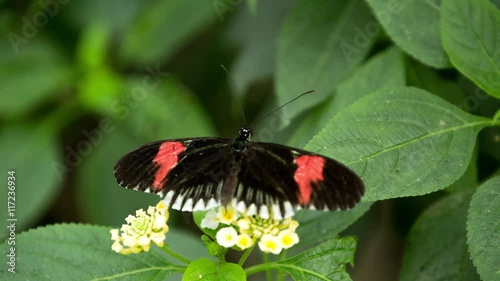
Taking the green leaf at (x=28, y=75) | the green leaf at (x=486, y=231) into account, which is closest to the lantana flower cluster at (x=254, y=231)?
the green leaf at (x=486, y=231)

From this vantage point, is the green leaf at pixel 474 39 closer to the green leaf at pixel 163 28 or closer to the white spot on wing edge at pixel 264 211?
the white spot on wing edge at pixel 264 211

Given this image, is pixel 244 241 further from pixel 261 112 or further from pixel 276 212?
pixel 261 112

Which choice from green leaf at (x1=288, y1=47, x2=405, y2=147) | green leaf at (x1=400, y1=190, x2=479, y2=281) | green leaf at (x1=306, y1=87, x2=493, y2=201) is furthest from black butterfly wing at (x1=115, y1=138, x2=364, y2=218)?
green leaf at (x1=400, y1=190, x2=479, y2=281)

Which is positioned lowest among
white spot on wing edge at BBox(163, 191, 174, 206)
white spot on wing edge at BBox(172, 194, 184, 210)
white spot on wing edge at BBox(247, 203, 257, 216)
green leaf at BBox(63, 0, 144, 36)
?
white spot on wing edge at BBox(247, 203, 257, 216)

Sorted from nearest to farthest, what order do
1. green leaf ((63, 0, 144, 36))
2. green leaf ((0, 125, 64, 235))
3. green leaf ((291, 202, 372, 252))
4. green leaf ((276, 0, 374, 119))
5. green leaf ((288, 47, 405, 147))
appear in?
green leaf ((291, 202, 372, 252))
green leaf ((288, 47, 405, 147))
green leaf ((276, 0, 374, 119))
green leaf ((0, 125, 64, 235))
green leaf ((63, 0, 144, 36))

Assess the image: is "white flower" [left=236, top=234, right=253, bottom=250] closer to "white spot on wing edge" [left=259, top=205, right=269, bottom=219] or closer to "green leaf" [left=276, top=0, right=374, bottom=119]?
"white spot on wing edge" [left=259, top=205, right=269, bottom=219]

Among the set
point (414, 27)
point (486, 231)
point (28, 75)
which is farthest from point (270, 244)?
point (28, 75)
